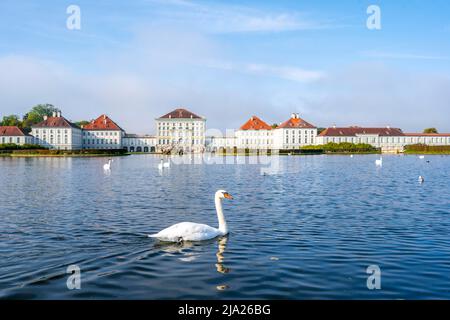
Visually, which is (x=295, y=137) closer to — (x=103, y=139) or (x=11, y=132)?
(x=103, y=139)

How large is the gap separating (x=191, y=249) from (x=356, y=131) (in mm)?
163517

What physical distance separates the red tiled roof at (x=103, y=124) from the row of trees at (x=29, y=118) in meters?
16.5

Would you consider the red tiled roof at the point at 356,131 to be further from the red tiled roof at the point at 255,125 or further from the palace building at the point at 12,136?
the palace building at the point at 12,136

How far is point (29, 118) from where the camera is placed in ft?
541

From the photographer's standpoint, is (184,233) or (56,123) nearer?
(184,233)

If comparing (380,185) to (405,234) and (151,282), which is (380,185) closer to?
(405,234)

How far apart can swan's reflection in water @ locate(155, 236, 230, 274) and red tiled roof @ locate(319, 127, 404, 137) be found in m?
156

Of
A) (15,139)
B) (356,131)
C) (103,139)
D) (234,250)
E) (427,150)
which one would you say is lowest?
(234,250)

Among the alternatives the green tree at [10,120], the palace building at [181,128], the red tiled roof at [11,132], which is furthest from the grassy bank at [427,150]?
the green tree at [10,120]

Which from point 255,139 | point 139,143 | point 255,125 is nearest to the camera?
point 139,143

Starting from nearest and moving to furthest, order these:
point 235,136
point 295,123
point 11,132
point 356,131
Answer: point 11,132, point 356,131, point 295,123, point 235,136

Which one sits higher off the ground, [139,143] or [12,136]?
[12,136]

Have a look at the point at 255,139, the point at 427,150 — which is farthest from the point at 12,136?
the point at 427,150
